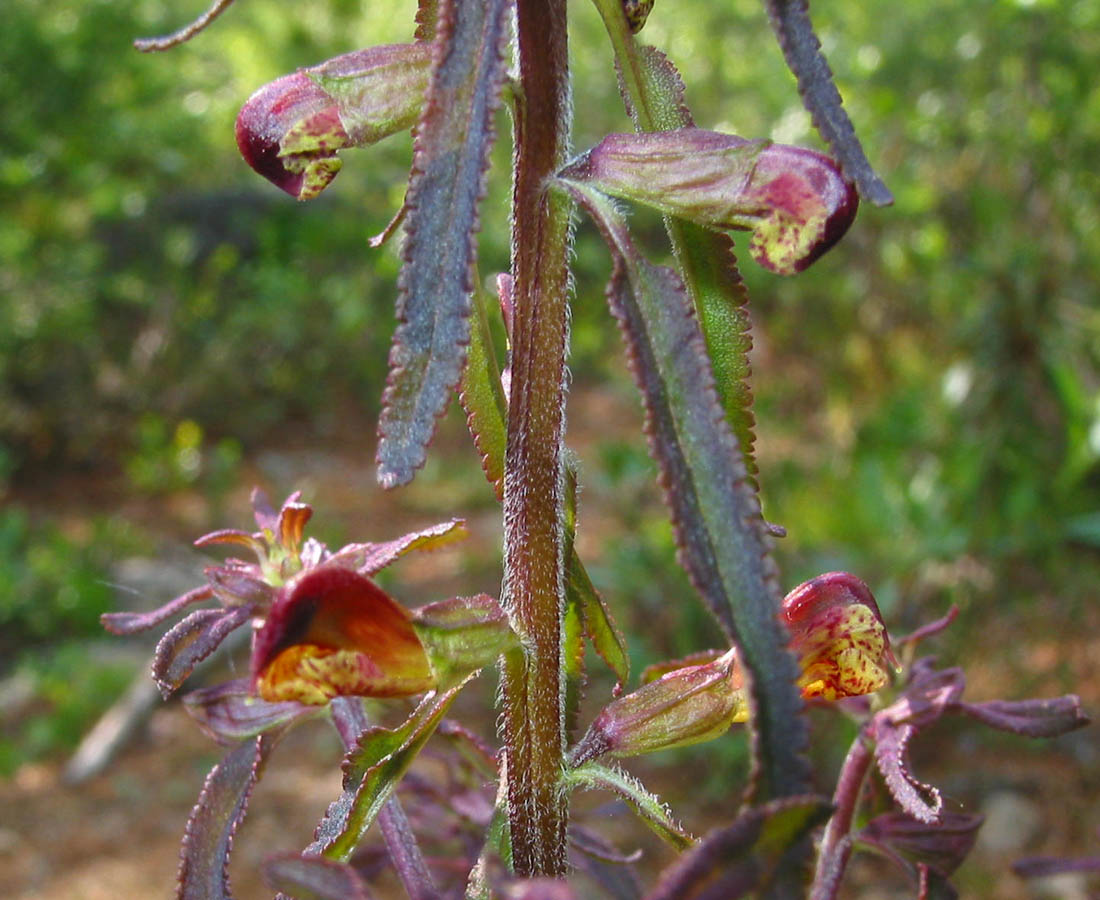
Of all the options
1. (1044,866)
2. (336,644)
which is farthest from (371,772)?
(1044,866)

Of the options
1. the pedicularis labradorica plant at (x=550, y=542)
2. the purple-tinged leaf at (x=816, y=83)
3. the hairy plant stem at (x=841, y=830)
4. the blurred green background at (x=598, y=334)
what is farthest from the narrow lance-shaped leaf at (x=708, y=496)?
the blurred green background at (x=598, y=334)

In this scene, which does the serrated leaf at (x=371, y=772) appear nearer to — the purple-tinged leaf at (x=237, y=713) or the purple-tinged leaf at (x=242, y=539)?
the purple-tinged leaf at (x=237, y=713)

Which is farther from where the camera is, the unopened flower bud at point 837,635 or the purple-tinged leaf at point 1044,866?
the purple-tinged leaf at point 1044,866

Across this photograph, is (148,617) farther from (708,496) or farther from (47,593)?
(47,593)

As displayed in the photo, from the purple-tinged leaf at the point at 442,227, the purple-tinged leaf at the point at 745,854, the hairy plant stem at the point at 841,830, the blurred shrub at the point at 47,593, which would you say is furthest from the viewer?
the blurred shrub at the point at 47,593

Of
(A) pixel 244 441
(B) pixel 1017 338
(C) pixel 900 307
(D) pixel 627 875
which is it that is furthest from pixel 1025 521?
(A) pixel 244 441

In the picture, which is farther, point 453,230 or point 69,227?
point 69,227

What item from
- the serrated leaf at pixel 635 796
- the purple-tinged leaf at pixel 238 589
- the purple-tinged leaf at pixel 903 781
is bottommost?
the purple-tinged leaf at pixel 903 781

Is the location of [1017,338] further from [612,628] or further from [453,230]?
[453,230]
